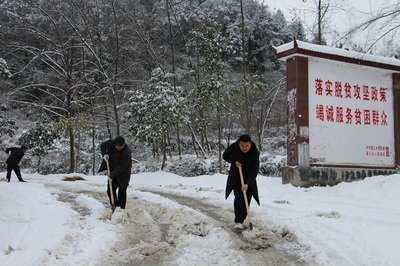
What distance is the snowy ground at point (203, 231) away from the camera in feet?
18.7

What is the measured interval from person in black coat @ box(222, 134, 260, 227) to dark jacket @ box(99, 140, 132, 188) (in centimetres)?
244

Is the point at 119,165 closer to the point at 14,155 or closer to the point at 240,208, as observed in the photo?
the point at 240,208

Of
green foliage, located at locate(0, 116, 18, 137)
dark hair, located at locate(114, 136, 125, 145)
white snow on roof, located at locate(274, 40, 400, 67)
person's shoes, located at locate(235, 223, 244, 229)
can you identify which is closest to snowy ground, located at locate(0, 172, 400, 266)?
person's shoes, located at locate(235, 223, 244, 229)

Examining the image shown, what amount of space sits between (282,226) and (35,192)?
820cm

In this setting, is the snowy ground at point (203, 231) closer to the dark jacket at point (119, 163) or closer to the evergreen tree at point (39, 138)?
the dark jacket at point (119, 163)

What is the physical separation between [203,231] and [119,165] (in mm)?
2895

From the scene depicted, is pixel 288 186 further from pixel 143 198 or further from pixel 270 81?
pixel 270 81

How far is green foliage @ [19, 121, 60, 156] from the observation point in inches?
1030

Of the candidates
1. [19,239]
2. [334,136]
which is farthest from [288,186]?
[19,239]

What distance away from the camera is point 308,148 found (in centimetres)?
1305

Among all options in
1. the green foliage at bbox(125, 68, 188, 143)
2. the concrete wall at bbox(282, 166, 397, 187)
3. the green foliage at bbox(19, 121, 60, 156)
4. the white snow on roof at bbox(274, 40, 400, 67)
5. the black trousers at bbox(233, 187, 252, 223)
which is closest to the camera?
the black trousers at bbox(233, 187, 252, 223)

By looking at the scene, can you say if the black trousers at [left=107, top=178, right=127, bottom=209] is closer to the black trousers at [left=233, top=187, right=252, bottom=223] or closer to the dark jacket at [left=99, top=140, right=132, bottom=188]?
the dark jacket at [left=99, top=140, right=132, bottom=188]

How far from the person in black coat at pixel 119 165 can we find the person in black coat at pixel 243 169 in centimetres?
245

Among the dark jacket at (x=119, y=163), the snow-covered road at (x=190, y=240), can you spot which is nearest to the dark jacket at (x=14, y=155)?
the snow-covered road at (x=190, y=240)
